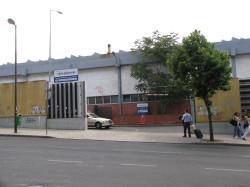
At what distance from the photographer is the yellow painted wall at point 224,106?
2153 centimetres

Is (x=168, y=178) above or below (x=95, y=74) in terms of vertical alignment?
below

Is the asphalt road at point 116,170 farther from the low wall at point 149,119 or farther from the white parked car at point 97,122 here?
the low wall at point 149,119

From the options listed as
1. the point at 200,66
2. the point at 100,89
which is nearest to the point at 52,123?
the point at 200,66

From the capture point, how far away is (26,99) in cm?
2506

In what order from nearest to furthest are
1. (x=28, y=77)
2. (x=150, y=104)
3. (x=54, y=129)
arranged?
(x=54, y=129), (x=150, y=104), (x=28, y=77)

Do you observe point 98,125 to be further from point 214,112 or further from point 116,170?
point 116,170

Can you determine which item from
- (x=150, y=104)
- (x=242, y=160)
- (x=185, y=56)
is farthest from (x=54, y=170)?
(x=150, y=104)

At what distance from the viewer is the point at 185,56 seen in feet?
57.4

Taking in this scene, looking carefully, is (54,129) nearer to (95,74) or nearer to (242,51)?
(95,74)

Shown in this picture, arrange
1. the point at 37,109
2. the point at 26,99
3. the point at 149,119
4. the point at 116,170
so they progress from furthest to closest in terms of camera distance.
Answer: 1. the point at 149,119
2. the point at 26,99
3. the point at 37,109
4. the point at 116,170

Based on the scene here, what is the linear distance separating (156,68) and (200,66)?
18199 mm

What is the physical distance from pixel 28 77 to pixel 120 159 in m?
33.2

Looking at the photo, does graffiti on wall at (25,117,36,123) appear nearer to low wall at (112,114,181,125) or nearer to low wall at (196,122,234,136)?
low wall at (112,114,181,125)

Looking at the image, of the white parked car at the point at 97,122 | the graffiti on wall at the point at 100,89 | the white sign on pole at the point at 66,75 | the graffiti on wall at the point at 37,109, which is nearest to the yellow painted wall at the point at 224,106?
the white parked car at the point at 97,122
